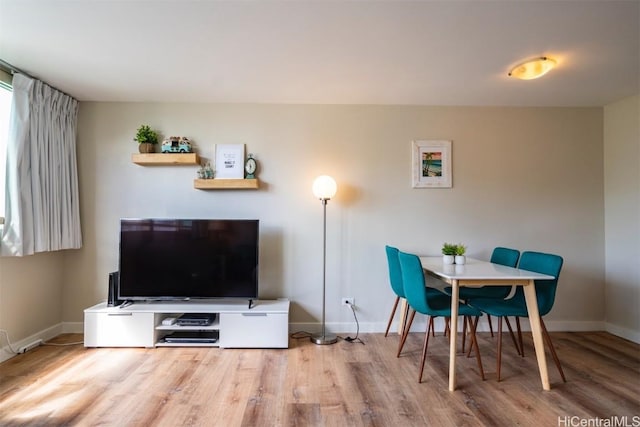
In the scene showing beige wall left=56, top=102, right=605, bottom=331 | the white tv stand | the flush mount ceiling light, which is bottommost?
the white tv stand

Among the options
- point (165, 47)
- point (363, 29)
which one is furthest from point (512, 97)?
point (165, 47)

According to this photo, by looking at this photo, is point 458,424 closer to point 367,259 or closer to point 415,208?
point 367,259

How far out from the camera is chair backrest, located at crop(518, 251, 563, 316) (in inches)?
93.2

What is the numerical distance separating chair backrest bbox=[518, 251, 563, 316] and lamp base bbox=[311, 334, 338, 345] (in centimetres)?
170

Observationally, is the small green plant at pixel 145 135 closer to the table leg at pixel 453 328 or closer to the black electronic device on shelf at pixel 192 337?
the black electronic device on shelf at pixel 192 337

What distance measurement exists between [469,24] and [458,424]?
2348mm

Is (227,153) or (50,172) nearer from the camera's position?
(50,172)

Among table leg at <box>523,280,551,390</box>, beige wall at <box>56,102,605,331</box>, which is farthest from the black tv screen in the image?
table leg at <box>523,280,551,390</box>

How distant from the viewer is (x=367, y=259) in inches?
131

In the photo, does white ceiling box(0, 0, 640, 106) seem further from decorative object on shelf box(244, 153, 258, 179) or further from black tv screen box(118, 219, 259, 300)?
black tv screen box(118, 219, 259, 300)

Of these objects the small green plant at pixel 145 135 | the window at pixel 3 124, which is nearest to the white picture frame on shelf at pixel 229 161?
the small green plant at pixel 145 135

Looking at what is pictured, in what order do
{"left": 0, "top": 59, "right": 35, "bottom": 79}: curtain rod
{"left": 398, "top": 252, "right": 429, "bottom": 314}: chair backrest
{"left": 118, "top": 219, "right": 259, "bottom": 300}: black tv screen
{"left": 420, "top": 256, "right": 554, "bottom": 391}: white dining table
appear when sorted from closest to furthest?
1. {"left": 420, "top": 256, "right": 554, "bottom": 391}: white dining table
2. {"left": 398, "top": 252, "right": 429, "bottom": 314}: chair backrest
3. {"left": 0, "top": 59, "right": 35, "bottom": 79}: curtain rod
4. {"left": 118, "top": 219, "right": 259, "bottom": 300}: black tv screen

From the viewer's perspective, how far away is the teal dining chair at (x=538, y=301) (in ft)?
7.67

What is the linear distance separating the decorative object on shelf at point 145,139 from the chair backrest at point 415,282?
2.59 metres
